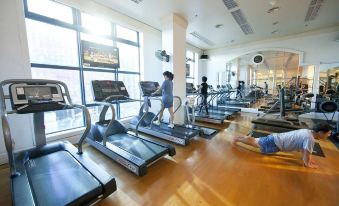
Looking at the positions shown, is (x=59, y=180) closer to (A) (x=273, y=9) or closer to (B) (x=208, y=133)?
(B) (x=208, y=133)

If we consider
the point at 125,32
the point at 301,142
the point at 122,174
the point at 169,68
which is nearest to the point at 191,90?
the point at 169,68

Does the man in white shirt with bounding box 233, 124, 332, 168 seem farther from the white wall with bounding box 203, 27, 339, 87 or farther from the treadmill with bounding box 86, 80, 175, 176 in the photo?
the white wall with bounding box 203, 27, 339, 87

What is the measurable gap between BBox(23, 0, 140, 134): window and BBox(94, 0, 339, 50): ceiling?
743 mm

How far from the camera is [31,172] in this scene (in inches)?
80.7

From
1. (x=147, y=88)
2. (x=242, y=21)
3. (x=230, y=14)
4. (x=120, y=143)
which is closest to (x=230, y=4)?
(x=230, y=14)

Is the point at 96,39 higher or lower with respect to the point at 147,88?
higher

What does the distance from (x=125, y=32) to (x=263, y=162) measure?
16.9 ft

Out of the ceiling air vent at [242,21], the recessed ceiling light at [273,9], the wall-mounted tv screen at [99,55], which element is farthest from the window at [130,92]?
the recessed ceiling light at [273,9]

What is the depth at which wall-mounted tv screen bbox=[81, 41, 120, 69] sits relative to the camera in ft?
13.1

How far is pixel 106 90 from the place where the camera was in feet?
11.2

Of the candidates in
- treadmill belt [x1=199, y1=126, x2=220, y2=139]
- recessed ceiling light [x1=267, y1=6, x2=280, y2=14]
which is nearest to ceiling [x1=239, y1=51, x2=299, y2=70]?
recessed ceiling light [x1=267, y1=6, x2=280, y2=14]

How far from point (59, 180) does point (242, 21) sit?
21.7ft

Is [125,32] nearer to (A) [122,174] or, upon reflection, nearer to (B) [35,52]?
(B) [35,52]

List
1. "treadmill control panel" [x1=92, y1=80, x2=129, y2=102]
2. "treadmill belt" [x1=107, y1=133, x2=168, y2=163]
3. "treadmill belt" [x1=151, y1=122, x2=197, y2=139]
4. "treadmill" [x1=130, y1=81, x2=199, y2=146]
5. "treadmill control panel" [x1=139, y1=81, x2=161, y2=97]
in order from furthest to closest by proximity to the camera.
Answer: "treadmill control panel" [x1=139, y1=81, x2=161, y2=97]
"treadmill belt" [x1=151, y1=122, x2=197, y2=139]
"treadmill" [x1=130, y1=81, x2=199, y2=146]
"treadmill control panel" [x1=92, y1=80, x2=129, y2=102]
"treadmill belt" [x1=107, y1=133, x2=168, y2=163]
